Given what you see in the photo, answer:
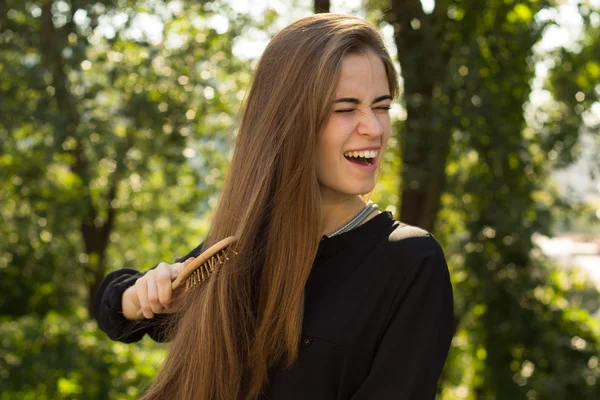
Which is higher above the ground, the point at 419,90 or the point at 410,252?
the point at 419,90

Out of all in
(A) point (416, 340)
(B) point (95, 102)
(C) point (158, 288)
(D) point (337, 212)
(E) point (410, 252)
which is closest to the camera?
(A) point (416, 340)

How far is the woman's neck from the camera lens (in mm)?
2074

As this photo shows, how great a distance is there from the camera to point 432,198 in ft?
16.9

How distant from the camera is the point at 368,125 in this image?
192 centimetres

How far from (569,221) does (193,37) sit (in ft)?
9.99

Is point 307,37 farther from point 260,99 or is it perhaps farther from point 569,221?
point 569,221

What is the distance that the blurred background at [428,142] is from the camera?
15.2ft

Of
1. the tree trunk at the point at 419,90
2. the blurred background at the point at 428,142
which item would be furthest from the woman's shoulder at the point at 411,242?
the tree trunk at the point at 419,90

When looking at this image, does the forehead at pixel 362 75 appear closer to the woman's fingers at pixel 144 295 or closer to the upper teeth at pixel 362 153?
the upper teeth at pixel 362 153

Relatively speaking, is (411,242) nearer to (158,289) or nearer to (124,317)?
(158,289)

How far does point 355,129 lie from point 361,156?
7cm

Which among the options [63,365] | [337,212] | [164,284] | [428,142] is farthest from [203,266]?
[63,365]

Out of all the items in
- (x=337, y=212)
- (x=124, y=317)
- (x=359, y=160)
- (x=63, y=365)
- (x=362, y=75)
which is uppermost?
(x=362, y=75)

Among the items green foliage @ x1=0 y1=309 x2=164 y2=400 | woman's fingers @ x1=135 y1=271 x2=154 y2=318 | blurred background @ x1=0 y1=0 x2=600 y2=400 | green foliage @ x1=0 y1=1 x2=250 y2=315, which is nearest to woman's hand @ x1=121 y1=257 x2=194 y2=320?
woman's fingers @ x1=135 y1=271 x2=154 y2=318
